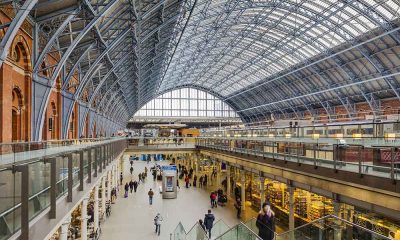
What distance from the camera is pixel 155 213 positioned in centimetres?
2864

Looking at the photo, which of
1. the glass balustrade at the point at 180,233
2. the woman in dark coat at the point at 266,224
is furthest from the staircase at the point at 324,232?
the glass balustrade at the point at 180,233

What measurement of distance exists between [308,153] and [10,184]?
12.3m

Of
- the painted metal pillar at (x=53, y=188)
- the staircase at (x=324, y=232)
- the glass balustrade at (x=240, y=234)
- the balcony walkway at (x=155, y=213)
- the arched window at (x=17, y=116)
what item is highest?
Answer: the arched window at (x=17, y=116)

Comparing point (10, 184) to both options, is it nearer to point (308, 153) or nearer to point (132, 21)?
point (308, 153)

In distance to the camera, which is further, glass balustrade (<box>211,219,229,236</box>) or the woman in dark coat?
glass balustrade (<box>211,219,229,236</box>)

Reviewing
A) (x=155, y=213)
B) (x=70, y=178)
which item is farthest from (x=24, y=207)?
(x=155, y=213)

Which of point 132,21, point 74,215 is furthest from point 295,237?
point 132,21

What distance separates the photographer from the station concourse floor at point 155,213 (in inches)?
892

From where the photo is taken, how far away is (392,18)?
123 feet

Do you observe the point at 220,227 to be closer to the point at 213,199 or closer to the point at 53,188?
the point at 53,188

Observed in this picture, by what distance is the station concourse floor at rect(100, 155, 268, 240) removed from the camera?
22656mm

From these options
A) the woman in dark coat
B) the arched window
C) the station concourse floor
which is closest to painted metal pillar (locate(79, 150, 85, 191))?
the woman in dark coat

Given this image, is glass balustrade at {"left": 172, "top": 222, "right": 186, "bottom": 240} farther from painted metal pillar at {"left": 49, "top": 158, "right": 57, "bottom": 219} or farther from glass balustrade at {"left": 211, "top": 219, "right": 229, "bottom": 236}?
painted metal pillar at {"left": 49, "top": 158, "right": 57, "bottom": 219}

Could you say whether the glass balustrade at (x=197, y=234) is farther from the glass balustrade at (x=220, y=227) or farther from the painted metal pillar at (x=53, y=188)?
the painted metal pillar at (x=53, y=188)
